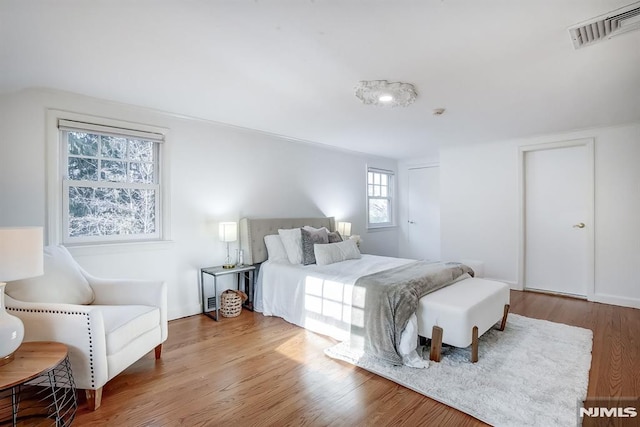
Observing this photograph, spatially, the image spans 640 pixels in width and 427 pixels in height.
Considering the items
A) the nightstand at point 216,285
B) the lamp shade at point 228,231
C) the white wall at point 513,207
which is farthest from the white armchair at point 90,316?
the white wall at point 513,207

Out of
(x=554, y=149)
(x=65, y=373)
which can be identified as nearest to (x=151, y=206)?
(x=65, y=373)

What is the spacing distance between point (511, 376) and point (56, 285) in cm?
322

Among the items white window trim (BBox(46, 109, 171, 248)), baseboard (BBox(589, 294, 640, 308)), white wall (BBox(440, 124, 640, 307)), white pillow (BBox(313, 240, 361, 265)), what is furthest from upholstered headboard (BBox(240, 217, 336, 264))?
baseboard (BBox(589, 294, 640, 308))

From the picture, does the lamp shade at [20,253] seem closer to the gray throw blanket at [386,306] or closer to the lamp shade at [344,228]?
the gray throw blanket at [386,306]

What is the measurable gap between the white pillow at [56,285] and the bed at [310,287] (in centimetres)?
170

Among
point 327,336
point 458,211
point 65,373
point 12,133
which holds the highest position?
point 12,133

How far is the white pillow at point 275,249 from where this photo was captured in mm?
3893

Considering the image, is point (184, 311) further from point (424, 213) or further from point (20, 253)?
point (424, 213)

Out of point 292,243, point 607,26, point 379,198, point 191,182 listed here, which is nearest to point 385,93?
point 607,26

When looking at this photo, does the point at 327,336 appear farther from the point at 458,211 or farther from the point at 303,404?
the point at 458,211

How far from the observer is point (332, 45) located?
1976 millimetres

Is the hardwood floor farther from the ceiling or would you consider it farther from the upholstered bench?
the ceiling

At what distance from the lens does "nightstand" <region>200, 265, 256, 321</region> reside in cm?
342

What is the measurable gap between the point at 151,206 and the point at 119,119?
913mm
